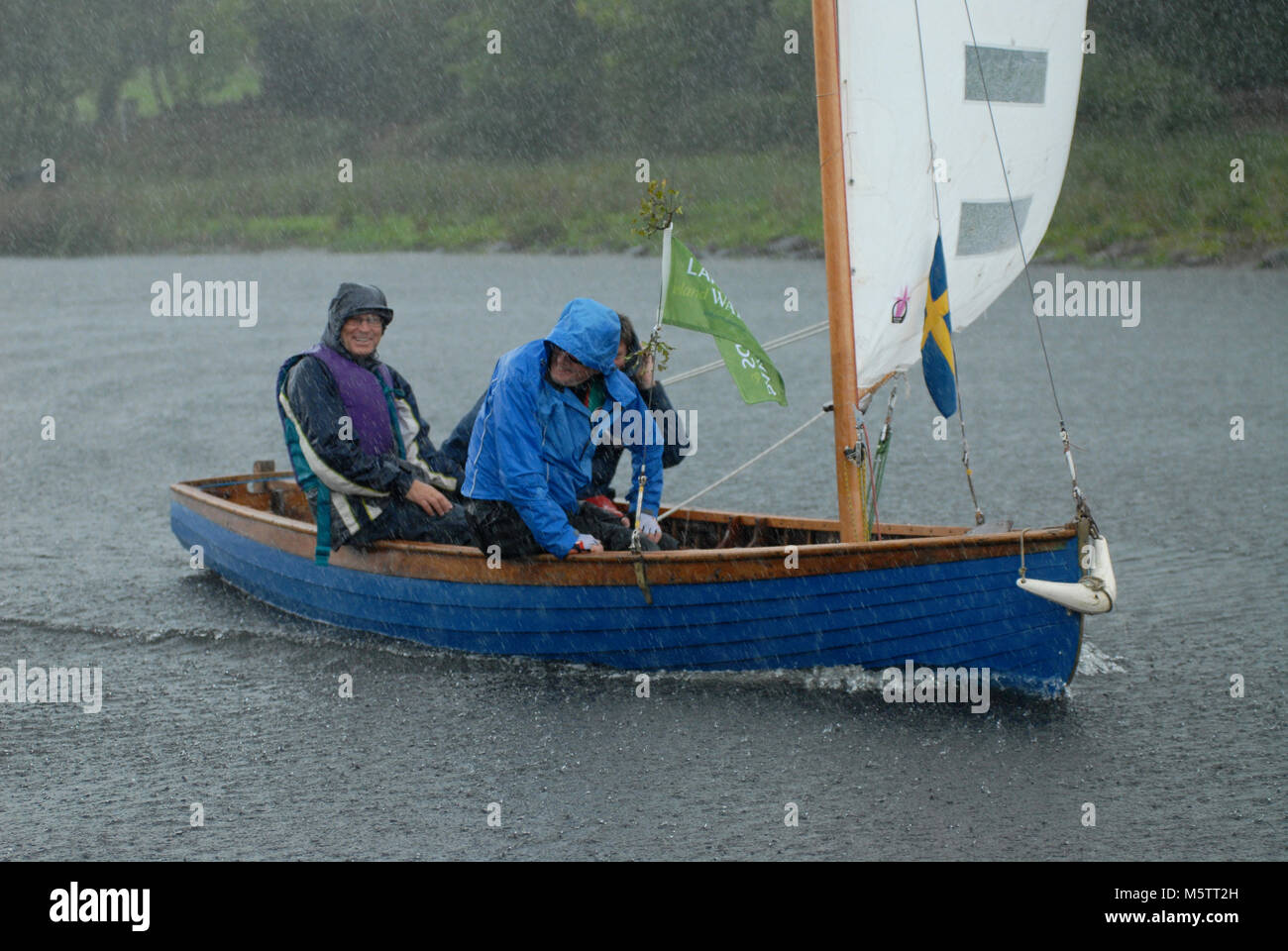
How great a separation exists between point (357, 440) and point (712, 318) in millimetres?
2015

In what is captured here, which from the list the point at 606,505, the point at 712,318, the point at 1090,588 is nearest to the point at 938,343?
the point at 712,318

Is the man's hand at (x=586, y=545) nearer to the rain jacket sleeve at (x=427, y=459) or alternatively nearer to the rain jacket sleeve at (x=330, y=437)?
the rain jacket sleeve at (x=330, y=437)

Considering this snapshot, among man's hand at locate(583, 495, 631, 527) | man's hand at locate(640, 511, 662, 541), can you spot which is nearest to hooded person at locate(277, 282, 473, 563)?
man's hand at locate(583, 495, 631, 527)

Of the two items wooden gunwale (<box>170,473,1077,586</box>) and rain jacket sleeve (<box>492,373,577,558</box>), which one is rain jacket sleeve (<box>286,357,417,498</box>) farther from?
rain jacket sleeve (<box>492,373,577,558</box>)

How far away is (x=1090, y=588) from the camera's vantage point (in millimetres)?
6742

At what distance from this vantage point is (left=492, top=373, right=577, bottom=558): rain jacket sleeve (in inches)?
289

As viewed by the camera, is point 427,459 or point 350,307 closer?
point 350,307

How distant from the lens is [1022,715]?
7121 millimetres

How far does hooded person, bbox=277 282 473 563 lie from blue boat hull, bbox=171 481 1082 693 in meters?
0.31

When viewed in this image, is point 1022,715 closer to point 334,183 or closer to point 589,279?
point 589,279

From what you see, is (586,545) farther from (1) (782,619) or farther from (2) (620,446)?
(1) (782,619)

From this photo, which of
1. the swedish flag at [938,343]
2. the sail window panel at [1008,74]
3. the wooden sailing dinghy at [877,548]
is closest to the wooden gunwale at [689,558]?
the wooden sailing dinghy at [877,548]

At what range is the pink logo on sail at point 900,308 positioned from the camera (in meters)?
7.54

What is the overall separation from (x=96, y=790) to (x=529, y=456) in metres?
2.31
